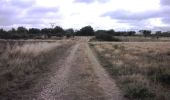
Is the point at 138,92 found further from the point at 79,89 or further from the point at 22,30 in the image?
the point at 22,30

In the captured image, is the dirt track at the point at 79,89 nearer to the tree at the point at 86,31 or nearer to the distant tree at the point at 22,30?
the distant tree at the point at 22,30

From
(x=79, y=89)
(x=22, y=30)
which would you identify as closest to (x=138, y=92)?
(x=79, y=89)

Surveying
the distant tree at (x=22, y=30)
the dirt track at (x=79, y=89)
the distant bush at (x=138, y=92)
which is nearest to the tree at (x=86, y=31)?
the distant tree at (x=22, y=30)

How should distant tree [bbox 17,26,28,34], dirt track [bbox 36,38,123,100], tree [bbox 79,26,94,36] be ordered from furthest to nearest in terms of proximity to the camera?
tree [bbox 79,26,94,36]
distant tree [bbox 17,26,28,34]
dirt track [bbox 36,38,123,100]

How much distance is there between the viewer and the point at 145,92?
9312mm

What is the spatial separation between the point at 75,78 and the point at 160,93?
173 inches

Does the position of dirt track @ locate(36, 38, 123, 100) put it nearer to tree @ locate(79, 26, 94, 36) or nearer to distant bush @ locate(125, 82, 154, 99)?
distant bush @ locate(125, 82, 154, 99)

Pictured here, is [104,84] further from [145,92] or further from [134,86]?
[145,92]

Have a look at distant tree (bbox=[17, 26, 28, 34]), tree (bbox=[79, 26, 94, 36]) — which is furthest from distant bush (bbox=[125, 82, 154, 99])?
tree (bbox=[79, 26, 94, 36])

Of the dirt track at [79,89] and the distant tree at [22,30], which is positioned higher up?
the distant tree at [22,30]

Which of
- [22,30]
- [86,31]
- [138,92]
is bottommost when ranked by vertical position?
[86,31]

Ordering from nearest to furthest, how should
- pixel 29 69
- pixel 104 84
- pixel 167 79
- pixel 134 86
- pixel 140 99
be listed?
pixel 140 99, pixel 134 86, pixel 104 84, pixel 167 79, pixel 29 69

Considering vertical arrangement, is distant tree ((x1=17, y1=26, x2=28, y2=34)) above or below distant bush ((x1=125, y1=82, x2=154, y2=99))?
above

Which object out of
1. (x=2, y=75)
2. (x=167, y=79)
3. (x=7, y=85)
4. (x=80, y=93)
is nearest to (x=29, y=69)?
(x=2, y=75)
